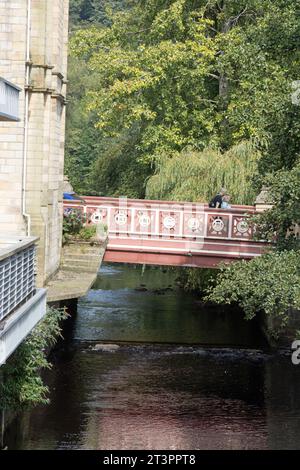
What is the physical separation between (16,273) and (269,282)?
232 inches

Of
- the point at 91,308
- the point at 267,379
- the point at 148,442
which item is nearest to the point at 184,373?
the point at 267,379

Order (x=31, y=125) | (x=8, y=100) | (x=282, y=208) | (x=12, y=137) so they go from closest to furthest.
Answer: (x=8, y=100) → (x=282, y=208) → (x=12, y=137) → (x=31, y=125)

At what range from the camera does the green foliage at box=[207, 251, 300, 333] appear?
1909 cm

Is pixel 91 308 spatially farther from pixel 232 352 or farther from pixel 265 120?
pixel 265 120

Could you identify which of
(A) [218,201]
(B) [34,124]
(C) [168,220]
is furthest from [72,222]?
(B) [34,124]

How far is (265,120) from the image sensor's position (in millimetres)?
20734

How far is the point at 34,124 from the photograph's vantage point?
23.6 meters

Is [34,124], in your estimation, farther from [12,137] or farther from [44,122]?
[12,137]

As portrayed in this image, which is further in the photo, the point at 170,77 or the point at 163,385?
the point at 170,77

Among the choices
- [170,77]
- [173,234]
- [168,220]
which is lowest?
[173,234]

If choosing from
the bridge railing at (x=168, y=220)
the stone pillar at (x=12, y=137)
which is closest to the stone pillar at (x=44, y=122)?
the stone pillar at (x=12, y=137)

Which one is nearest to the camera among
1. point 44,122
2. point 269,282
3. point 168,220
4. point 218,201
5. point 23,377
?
point 23,377

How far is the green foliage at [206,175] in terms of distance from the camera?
3241 centimetres

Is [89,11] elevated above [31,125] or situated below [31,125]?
above
